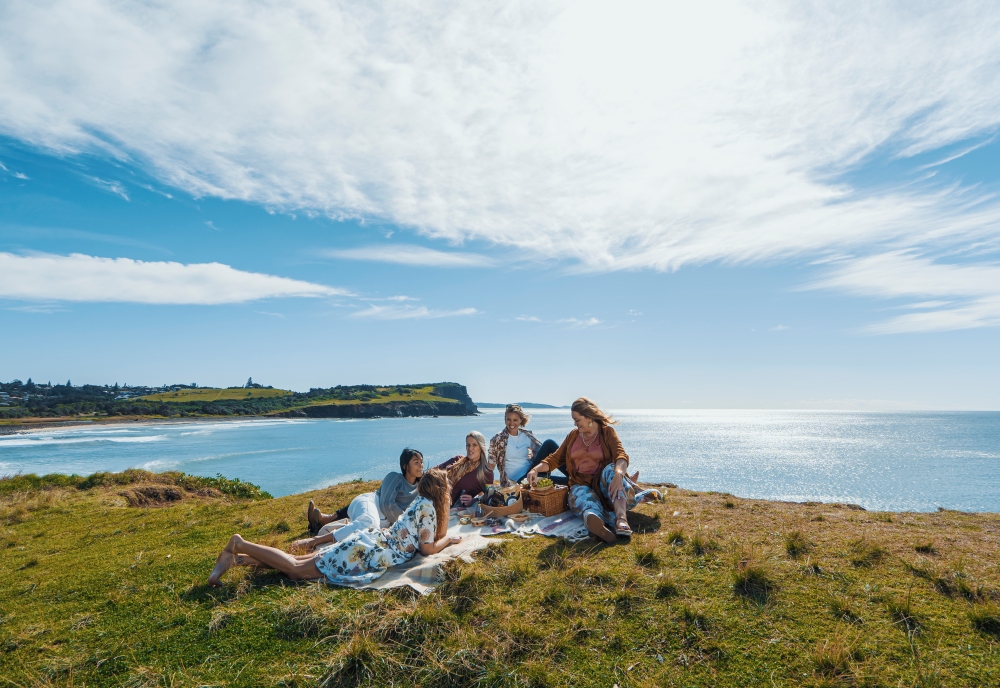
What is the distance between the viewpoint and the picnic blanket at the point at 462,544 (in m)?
Result: 5.45

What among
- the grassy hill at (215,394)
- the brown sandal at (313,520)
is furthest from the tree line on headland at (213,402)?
the brown sandal at (313,520)

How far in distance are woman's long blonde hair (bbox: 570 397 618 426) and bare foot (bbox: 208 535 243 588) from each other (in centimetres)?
489

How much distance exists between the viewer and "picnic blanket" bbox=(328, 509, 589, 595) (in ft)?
17.9

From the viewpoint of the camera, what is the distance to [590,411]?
25.2 feet

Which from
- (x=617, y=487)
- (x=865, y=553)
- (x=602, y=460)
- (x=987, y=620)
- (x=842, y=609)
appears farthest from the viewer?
(x=602, y=460)

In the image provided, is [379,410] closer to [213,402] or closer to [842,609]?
[213,402]

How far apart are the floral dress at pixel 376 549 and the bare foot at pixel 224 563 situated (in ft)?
3.03

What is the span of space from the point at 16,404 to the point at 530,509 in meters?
154

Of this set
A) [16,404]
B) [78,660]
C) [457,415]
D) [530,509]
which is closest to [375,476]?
[530,509]

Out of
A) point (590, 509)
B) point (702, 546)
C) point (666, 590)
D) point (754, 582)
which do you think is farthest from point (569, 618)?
point (590, 509)

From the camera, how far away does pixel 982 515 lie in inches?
349

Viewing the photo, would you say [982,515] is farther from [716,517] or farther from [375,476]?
[375,476]

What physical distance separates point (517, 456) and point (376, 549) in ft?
16.0

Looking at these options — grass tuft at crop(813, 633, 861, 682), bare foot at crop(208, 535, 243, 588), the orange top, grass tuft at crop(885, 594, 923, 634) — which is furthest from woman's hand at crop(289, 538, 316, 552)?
grass tuft at crop(885, 594, 923, 634)
